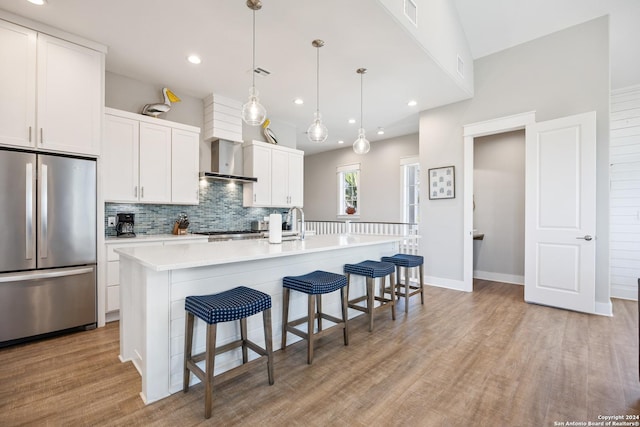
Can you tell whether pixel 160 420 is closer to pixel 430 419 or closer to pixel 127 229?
pixel 430 419

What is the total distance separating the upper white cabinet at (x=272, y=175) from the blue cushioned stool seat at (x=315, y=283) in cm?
279

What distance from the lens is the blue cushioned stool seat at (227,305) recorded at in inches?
68.9

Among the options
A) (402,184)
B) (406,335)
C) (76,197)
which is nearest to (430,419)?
(406,335)

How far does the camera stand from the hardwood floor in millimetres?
1766

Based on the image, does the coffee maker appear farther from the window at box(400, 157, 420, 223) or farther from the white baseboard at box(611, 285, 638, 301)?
the white baseboard at box(611, 285, 638, 301)

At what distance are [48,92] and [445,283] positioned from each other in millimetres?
5522

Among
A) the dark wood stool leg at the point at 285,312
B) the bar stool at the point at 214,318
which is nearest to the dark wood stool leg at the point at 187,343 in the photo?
the bar stool at the point at 214,318

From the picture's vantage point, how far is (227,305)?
1820 mm

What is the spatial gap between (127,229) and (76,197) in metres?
0.85

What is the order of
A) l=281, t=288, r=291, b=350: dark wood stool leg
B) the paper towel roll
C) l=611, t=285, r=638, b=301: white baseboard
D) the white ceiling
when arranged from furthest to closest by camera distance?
l=611, t=285, r=638, b=301: white baseboard
the paper towel roll
the white ceiling
l=281, t=288, r=291, b=350: dark wood stool leg

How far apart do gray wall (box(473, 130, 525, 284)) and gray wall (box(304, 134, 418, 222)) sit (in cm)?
164

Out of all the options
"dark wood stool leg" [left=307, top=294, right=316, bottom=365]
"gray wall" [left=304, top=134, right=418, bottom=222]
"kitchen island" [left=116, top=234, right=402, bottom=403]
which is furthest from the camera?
"gray wall" [left=304, top=134, right=418, bottom=222]

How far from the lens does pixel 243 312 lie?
6.04ft

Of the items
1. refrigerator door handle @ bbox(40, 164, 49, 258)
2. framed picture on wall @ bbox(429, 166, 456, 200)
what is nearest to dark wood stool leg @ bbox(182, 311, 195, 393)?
refrigerator door handle @ bbox(40, 164, 49, 258)
